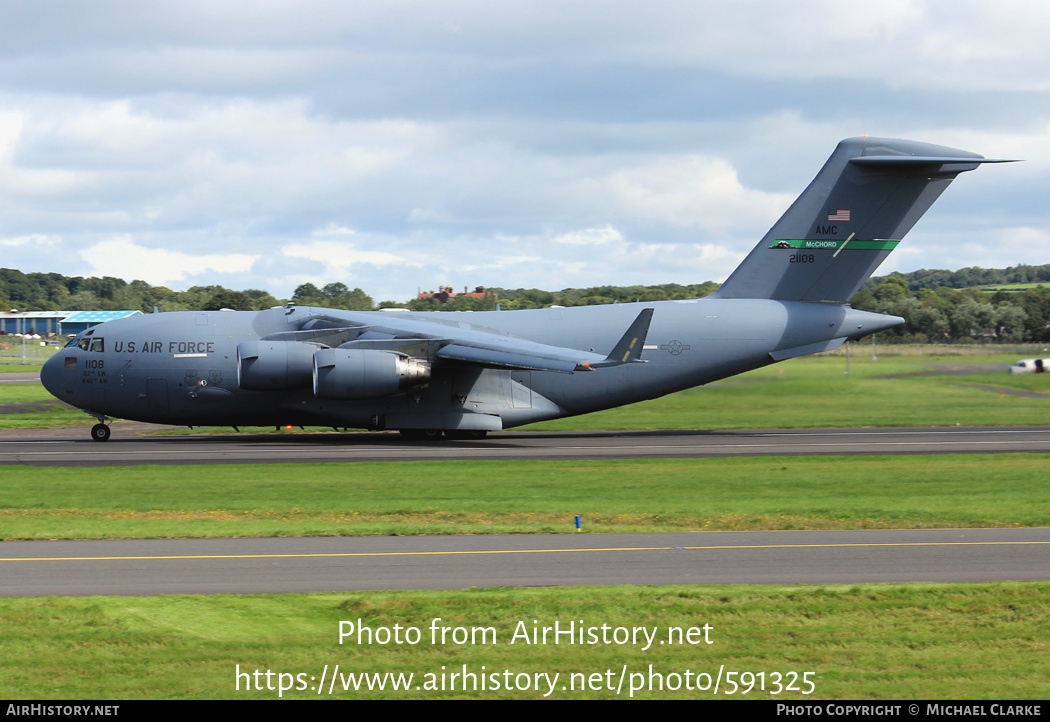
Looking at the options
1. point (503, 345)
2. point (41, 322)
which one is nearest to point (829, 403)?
point (503, 345)

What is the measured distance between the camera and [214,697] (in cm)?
811

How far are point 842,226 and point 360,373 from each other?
1689 cm

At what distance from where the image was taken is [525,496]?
19.7m

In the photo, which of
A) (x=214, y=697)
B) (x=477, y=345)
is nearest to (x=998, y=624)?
(x=214, y=697)

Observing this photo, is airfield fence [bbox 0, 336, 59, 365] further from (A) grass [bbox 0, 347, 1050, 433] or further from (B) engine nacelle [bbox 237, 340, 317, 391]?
(B) engine nacelle [bbox 237, 340, 317, 391]

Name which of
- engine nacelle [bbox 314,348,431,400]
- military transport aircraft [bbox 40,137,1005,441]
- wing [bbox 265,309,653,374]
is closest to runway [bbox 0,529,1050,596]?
wing [bbox 265,309,653,374]

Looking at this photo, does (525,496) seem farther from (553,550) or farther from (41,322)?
(41,322)

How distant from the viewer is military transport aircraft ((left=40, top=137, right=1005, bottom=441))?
29.9 meters

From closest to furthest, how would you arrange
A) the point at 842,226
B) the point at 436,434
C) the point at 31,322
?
1. the point at 436,434
2. the point at 842,226
3. the point at 31,322

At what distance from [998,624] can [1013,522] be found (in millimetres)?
6666

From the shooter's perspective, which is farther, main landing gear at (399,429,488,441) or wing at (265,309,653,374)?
main landing gear at (399,429,488,441)

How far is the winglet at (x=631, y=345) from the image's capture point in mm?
28062

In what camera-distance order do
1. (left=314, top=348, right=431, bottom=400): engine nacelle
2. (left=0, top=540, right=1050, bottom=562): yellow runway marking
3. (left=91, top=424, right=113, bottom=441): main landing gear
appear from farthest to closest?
(left=91, top=424, right=113, bottom=441): main landing gear < (left=314, top=348, right=431, bottom=400): engine nacelle < (left=0, top=540, right=1050, bottom=562): yellow runway marking

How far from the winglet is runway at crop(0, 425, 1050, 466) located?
260 cm
